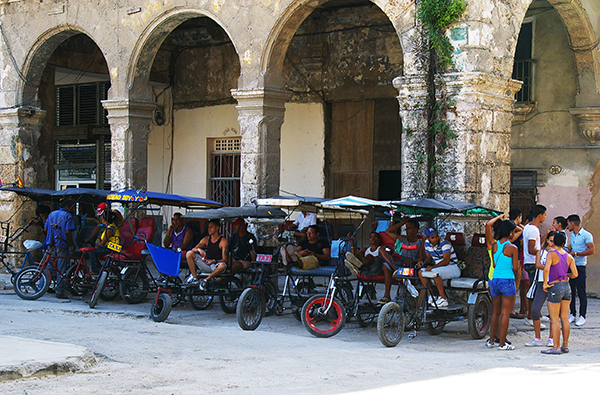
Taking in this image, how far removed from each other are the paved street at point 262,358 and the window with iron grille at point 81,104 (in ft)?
32.4

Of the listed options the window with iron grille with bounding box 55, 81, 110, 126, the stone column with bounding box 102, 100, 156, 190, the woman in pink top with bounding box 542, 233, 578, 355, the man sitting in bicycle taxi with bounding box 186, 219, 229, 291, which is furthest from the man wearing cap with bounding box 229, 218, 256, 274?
the window with iron grille with bounding box 55, 81, 110, 126

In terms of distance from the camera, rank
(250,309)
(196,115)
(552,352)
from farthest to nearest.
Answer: (196,115)
(250,309)
(552,352)

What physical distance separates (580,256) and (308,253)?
3.92m

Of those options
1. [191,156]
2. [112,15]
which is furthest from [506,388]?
[191,156]

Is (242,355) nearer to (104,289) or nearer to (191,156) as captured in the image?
(104,289)

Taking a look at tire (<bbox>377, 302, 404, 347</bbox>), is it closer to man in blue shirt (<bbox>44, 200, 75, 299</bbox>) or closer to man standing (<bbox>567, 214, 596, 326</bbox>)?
man standing (<bbox>567, 214, 596, 326</bbox>)

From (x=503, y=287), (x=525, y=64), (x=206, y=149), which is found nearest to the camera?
(x=503, y=287)

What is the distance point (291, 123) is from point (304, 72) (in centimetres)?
117

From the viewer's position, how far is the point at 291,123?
16.7 metres

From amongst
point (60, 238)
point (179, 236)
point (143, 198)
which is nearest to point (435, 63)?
point (143, 198)

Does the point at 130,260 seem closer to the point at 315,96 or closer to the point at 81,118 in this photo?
the point at 315,96

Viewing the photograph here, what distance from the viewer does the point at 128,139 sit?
47.0 ft

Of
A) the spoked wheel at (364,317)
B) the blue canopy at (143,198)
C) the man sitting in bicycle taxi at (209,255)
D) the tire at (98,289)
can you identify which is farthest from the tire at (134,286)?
the spoked wheel at (364,317)

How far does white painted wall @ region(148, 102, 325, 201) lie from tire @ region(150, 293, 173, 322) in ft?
22.2
